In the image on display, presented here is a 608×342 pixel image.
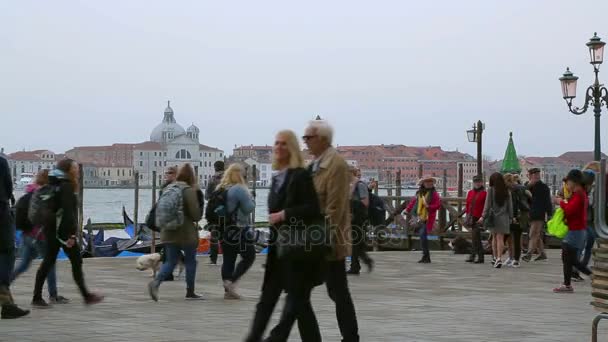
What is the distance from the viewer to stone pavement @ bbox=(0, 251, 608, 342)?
877 cm

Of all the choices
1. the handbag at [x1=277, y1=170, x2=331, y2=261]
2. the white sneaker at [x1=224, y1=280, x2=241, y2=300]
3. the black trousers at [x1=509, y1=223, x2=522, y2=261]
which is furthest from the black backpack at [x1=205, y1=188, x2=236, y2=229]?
the black trousers at [x1=509, y1=223, x2=522, y2=261]

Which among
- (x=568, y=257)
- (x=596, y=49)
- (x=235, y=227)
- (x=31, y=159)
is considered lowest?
(x=568, y=257)

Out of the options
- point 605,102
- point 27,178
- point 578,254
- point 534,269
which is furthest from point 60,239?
point 27,178

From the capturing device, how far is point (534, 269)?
1673 centimetres

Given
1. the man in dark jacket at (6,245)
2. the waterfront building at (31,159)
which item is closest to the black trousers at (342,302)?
the man in dark jacket at (6,245)

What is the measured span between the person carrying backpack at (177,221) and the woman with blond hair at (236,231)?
0.37 metres

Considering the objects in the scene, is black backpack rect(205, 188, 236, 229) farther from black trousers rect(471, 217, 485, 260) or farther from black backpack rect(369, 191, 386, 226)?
black trousers rect(471, 217, 485, 260)

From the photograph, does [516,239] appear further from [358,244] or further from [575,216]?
[358,244]

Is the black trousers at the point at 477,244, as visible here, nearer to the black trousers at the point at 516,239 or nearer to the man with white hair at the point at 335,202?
the black trousers at the point at 516,239

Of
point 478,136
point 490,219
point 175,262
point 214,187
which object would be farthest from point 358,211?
point 478,136

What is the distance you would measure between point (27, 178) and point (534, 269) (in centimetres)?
11472

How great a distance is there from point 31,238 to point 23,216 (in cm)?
23

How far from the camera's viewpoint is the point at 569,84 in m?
22.8

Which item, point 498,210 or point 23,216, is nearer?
point 23,216
